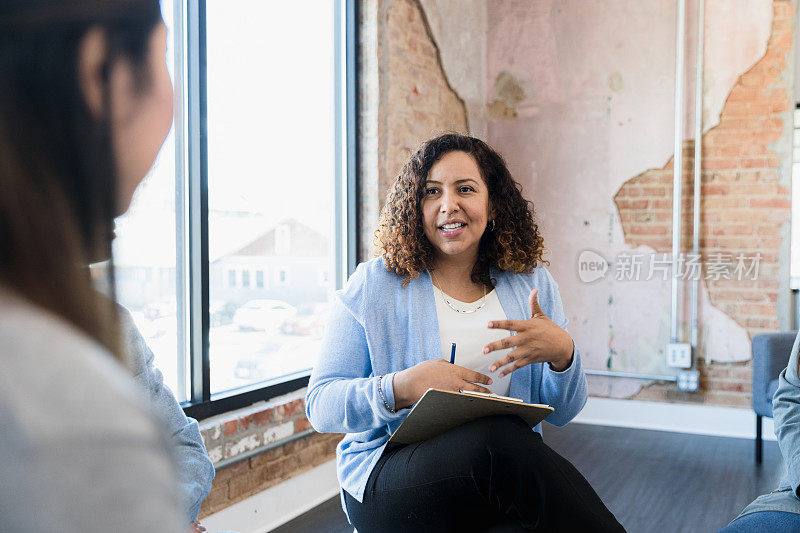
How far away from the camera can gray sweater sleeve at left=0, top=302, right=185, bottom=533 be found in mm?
274

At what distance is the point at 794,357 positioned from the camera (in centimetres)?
144

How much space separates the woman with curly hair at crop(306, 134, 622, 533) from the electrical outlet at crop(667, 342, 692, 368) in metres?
2.66

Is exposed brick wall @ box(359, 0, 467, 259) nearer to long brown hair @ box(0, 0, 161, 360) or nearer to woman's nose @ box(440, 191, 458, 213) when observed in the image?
woman's nose @ box(440, 191, 458, 213)

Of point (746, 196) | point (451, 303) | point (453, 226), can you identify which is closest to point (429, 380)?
point (451, 303)

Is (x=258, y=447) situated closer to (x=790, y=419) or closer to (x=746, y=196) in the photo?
(x=790, y=419)

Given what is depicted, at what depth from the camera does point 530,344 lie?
5.26 ft

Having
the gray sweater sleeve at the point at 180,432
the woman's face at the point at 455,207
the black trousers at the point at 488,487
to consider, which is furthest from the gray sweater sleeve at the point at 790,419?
the gray sweater sleeve at the point at 180,432

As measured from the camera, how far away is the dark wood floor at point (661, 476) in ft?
9.25

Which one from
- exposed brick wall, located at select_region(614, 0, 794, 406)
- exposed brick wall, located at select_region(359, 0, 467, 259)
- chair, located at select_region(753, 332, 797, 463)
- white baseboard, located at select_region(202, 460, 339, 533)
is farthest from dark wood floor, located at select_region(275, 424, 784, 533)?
exposed brick wall, located at select_region(359, 0, 467, 259)

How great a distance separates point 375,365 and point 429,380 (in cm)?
23

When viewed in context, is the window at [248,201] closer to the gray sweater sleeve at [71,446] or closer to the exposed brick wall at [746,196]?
the gray sweater sleeve at [71,446]

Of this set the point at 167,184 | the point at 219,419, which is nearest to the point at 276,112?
the point at 167,184

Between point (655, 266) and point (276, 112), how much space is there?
2.68 metres

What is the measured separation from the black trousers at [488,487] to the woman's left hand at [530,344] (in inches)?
6.1
